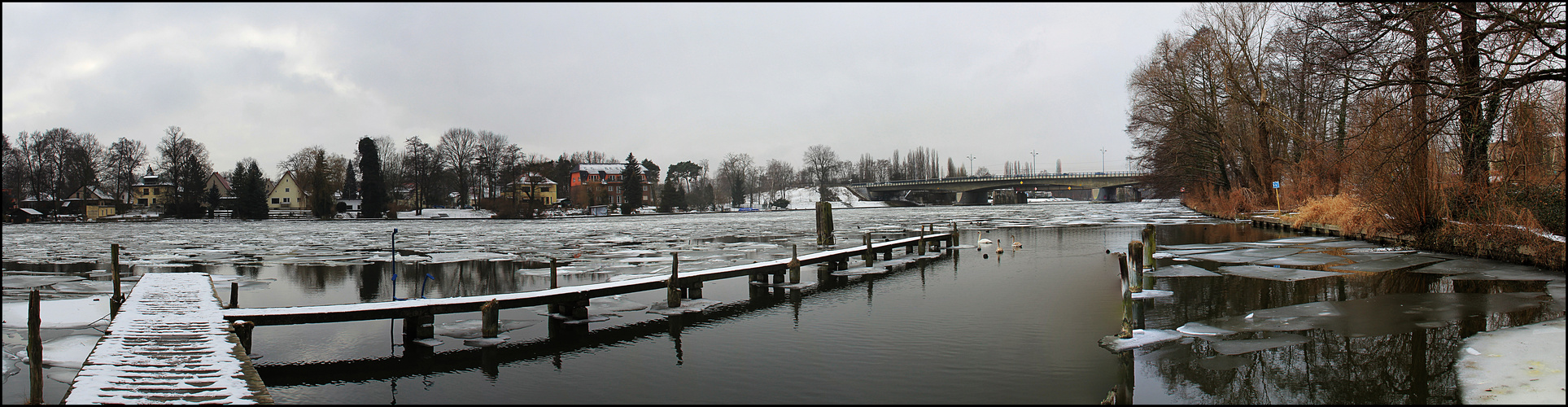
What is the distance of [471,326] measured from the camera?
1296cm

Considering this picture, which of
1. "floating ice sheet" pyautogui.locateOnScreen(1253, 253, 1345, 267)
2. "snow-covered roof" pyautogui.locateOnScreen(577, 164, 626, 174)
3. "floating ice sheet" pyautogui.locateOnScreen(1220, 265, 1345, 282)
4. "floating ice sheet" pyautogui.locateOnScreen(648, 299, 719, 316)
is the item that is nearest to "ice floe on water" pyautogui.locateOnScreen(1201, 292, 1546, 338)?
"floating ice sheet" pyautogui.locateOnScreen(1220, 265, 1345, 282)

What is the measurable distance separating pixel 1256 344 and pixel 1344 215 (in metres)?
17.3

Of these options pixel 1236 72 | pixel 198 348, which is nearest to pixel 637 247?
pixel 198 348

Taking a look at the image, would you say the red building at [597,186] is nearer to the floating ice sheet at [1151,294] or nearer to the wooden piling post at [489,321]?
the wooden piling post at [489,321]

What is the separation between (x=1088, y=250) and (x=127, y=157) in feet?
285

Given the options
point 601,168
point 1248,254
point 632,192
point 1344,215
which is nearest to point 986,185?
point 632,192

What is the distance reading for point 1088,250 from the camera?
25.2m

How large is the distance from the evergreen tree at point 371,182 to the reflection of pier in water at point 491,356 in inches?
2819

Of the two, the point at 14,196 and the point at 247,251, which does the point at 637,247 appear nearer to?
the point at 247,251

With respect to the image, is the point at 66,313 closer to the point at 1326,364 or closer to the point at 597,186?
the point at 1326,364

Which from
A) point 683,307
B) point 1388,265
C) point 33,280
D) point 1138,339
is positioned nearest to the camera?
point 1138,339

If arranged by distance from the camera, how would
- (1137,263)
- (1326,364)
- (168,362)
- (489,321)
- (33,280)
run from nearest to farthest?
(1326,364) < (168,362) < (489,321) < (1137,263) < (33,280)

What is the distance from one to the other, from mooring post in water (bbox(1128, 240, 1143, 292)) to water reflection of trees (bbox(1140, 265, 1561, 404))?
3.72 feet

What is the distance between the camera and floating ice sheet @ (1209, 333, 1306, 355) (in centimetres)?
964
